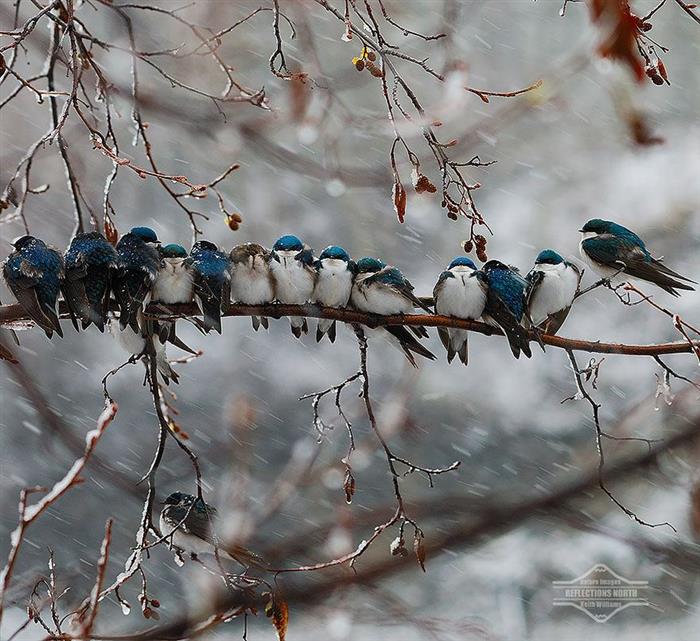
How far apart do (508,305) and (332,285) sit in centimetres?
38

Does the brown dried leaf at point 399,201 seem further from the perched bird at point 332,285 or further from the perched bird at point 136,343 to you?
the perched bird at point 136,343

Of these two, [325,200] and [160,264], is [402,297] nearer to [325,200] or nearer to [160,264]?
[160,264]

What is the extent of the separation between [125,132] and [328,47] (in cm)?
126

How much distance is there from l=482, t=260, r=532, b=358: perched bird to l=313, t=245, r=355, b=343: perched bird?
0.30 metres

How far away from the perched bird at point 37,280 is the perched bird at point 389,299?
24.5 inches

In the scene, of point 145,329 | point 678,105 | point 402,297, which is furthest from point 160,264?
point 678,105

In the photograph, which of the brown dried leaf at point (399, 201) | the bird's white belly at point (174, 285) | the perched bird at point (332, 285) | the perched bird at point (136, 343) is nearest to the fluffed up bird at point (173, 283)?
the bird's white belly at point (174, 285)

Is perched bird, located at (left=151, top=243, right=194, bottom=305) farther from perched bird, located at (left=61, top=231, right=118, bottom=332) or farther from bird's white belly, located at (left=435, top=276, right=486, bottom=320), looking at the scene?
bird's white belly, located at (left=435, top=276, right=486, bottom=320)

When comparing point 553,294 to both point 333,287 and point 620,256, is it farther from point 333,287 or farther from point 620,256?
point 333,287

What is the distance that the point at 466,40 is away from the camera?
523cm

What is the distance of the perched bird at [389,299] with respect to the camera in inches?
74.4

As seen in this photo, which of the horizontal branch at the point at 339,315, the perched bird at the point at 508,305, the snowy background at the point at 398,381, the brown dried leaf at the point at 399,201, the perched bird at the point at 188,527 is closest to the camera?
the brown dried leaf at the point at 399,201

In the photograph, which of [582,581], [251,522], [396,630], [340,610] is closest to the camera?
[251,522]

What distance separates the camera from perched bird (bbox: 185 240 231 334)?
1.77 meters
